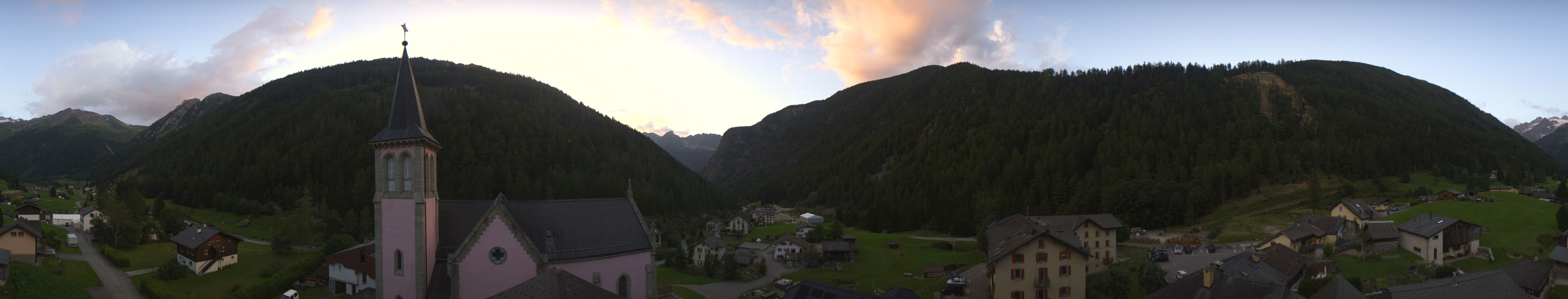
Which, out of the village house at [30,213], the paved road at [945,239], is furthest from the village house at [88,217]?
the paved road at [945,239]

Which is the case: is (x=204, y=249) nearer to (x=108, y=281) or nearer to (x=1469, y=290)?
(x=108, y=281)

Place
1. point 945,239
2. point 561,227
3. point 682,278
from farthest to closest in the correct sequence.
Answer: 1. point 945,239
2. point 682,278
3. point 561,227

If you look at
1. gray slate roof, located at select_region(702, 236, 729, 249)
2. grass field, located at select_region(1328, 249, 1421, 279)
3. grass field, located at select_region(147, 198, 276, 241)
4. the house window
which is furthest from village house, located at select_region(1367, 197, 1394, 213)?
grass field, located at select_region(147, 198, 276, 241)

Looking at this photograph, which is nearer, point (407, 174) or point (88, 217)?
point (407, 174)

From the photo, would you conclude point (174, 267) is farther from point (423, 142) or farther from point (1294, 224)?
point (1294, 224)

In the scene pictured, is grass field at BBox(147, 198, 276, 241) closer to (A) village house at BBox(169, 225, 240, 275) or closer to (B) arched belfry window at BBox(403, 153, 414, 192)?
(A) village house at BBox(169, 225, 240, 275)

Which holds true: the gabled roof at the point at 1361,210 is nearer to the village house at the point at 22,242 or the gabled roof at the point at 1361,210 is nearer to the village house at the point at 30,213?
the village house at the point at 22,242

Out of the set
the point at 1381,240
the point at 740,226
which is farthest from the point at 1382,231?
the point at 740,226
